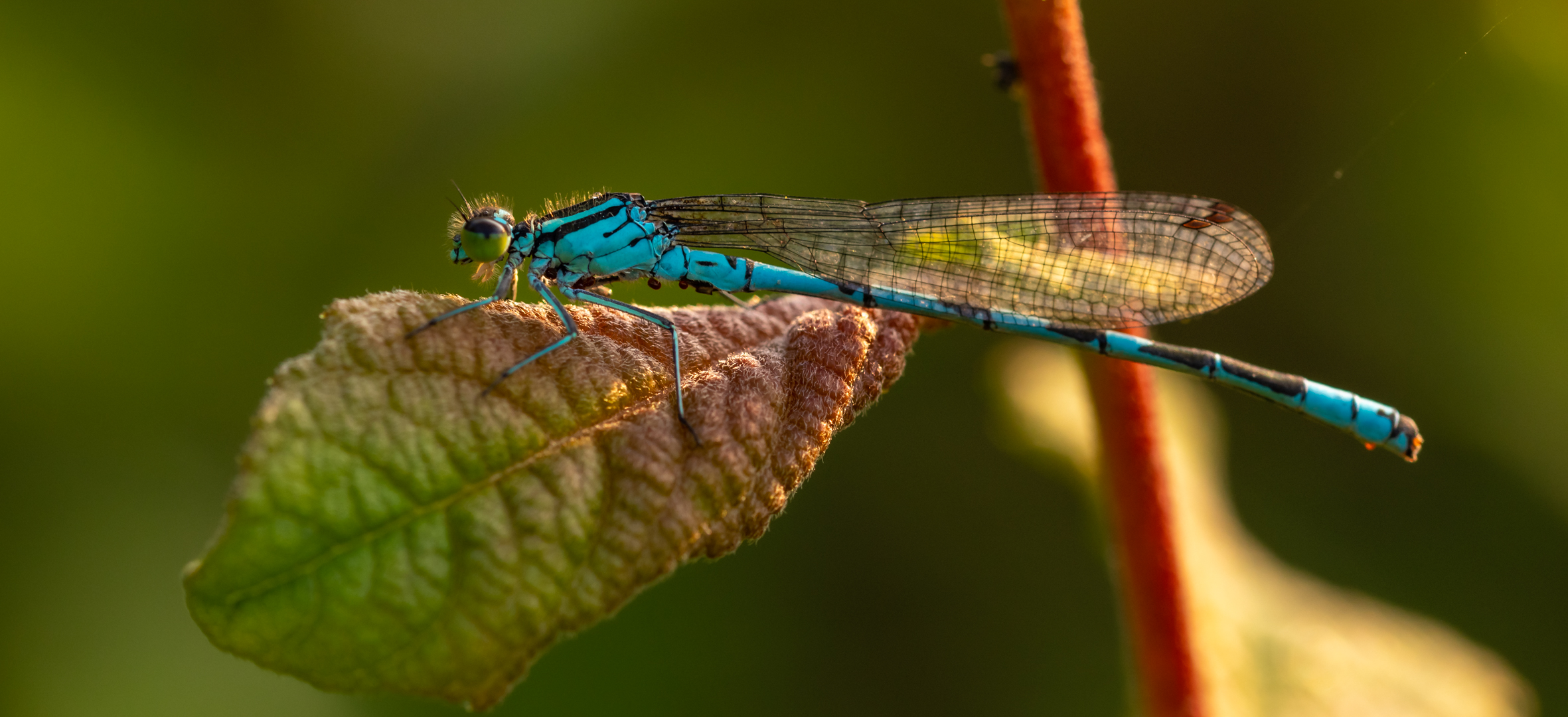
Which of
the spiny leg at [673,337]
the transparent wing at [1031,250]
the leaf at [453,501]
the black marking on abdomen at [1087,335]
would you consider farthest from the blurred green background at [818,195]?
the leaf at [453,501]

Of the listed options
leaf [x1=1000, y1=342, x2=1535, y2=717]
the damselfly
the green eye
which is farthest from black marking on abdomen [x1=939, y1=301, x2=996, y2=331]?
the green eye

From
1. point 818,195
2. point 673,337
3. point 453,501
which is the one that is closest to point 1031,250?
point 818,195

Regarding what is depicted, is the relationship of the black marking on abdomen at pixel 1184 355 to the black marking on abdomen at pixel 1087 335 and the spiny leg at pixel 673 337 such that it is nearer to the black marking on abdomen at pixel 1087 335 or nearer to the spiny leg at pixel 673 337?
the black marking on abdomen at pixel 1087 335

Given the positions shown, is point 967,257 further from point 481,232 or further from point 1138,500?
point 481,232

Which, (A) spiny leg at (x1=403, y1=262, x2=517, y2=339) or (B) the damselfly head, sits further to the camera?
(B) the damselfly head

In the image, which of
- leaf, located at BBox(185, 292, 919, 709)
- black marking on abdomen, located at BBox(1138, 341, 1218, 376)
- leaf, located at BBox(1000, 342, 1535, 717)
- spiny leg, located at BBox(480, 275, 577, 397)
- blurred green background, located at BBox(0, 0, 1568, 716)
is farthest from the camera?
blurred green background, located at BBox(0, 0, 1568, 716)

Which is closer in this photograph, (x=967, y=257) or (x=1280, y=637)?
(x=1280, y=637)

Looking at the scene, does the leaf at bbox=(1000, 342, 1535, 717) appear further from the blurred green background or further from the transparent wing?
the blurred green background
